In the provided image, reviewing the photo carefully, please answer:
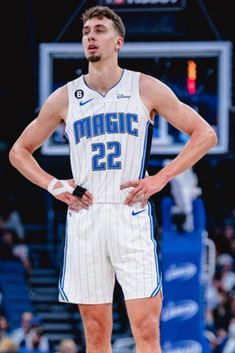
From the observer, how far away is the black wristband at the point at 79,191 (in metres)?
6.65

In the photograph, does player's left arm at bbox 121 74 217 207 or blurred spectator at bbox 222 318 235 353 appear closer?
player's left arm at bbox 121 74 217 207

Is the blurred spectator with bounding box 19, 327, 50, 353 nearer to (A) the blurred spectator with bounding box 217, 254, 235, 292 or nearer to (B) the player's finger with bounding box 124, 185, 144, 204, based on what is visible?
(A) the blurred spectator with bounding box 217, 254, 235, 292

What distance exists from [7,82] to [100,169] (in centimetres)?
1413

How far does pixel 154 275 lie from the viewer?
263 inches

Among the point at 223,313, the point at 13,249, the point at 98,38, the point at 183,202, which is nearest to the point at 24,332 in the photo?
the point at 223,313

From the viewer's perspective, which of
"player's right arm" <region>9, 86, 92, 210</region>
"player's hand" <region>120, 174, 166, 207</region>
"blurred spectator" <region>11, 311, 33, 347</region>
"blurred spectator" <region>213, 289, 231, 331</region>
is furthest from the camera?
"blurred spectator" <region>213, 289, 231, 331</region>

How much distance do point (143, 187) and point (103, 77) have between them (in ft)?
2.16

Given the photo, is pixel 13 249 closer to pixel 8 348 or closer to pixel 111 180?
pixel 8 348

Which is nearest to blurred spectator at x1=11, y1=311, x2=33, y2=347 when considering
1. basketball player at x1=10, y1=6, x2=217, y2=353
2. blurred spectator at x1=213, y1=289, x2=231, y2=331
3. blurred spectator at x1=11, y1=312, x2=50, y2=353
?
blurred spectator at x1=11, y1=312, x2=50, y2=353

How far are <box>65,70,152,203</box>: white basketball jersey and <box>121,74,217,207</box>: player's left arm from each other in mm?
61

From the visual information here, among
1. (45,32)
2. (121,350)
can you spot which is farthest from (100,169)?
(121,350)

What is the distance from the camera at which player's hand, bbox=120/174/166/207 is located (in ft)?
21.7

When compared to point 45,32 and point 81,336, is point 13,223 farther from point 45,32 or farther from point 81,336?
point 45,32

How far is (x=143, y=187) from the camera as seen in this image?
6.61 metres
